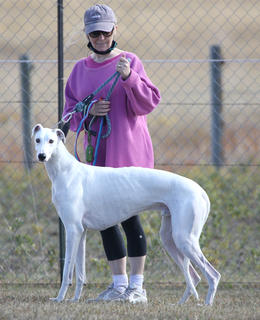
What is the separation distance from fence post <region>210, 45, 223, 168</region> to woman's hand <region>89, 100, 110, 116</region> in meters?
2.48

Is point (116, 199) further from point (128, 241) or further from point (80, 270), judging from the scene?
point (80, 270)

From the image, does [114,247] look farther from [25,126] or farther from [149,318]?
[25,126]

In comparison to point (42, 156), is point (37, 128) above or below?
above

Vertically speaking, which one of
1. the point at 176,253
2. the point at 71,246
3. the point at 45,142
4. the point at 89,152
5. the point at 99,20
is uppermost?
the point at 99,20

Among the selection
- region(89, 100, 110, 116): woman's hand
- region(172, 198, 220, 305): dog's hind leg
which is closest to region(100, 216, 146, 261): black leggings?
region(172, 198, 220, 305): dog's hind leg

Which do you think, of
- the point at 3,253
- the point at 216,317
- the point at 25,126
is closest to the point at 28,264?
the point at 3,253

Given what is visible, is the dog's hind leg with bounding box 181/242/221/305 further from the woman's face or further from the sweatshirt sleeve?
the woman's face

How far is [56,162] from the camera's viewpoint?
4562 mm

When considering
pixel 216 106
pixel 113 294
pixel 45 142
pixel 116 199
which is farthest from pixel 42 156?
pixel 216 106

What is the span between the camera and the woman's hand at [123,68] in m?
4.56

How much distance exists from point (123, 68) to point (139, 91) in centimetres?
21

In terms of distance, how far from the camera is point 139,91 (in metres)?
4.66

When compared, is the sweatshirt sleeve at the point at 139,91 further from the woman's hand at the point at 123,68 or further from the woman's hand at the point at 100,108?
the woman's hand at the point at 100,108

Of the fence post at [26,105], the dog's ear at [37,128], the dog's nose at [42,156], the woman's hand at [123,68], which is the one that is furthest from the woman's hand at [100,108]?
the fence post at [26,105]
